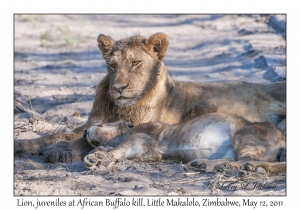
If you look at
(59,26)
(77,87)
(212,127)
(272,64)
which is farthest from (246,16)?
(212,127)

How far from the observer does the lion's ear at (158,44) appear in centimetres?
635

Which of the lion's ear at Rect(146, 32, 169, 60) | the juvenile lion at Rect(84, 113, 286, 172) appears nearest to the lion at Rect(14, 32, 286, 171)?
the lion's ear at Rect(146, 32, 169, 60)

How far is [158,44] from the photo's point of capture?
643 centimetres

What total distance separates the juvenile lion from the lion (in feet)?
0.81

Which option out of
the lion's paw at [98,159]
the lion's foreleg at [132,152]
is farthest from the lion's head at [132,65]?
the lion's paw at [98,159]

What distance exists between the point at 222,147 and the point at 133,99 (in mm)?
1047

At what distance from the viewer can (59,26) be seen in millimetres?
14383

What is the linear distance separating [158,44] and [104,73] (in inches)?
160

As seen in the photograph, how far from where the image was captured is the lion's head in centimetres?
614

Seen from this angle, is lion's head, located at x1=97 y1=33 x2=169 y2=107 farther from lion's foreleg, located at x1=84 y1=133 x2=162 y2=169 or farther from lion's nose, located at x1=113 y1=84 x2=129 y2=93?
lion's foreleg, located at x1=84 y1=133 x2=162 y2=169

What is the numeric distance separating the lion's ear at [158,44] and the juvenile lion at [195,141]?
29.0 inches

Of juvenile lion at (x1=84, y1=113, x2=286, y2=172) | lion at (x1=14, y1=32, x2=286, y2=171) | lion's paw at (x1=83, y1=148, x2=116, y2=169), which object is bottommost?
lion's paw at (x1=83, y1=148, x2=116, y2=169)

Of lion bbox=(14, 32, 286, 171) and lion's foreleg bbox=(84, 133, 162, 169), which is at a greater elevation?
lion bbox=(14, 32, 286, 171)

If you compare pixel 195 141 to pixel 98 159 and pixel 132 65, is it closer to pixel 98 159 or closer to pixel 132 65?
pixel 98 159
